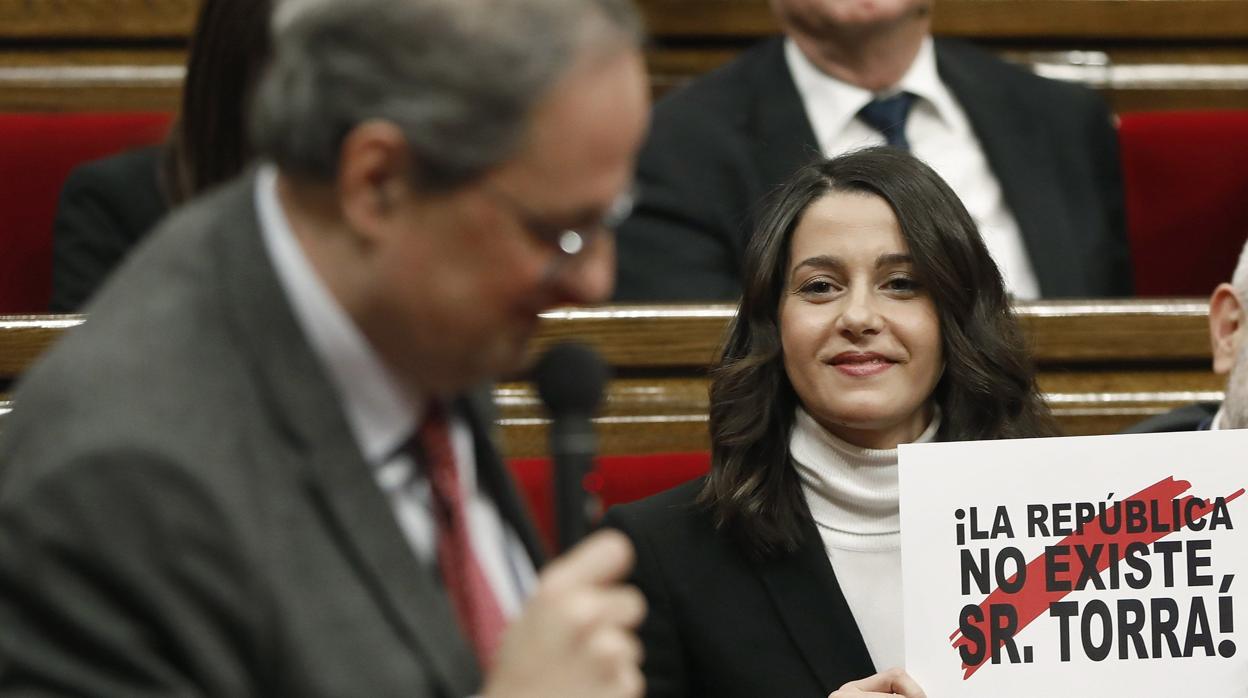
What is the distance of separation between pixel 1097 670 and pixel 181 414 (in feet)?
2.15

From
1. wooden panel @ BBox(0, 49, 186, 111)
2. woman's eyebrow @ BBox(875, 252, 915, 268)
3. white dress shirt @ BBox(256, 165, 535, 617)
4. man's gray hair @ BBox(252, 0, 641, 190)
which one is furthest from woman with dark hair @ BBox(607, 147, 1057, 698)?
wooden panel @ BBox(0, 49, 186, 111)

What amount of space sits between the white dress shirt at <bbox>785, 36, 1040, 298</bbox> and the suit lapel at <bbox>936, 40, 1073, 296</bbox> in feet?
0.04

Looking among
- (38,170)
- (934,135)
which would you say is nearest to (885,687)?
(934,135)

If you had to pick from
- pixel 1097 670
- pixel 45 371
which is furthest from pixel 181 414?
pixel 1097 670

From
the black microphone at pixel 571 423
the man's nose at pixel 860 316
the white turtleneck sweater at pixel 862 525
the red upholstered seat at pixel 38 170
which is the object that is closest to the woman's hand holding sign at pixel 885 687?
the white turtleneck sweater at pixel 862 525

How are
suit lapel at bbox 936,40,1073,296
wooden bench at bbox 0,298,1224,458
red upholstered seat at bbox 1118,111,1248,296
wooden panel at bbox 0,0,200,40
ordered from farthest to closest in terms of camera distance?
1. wooden panel at bbox 0,0,200,40
2. red upholstered seat at bbox 1118,111,1248,296
3. suit lapel at bbox 936,40,1073,296
4. wooden bench at bbox 0,298,1224,458

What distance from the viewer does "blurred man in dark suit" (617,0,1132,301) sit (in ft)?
5.06

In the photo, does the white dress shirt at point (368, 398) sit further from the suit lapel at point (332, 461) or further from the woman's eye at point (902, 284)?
the woman's eye at point (902, 284)

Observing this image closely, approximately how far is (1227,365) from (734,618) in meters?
0.41

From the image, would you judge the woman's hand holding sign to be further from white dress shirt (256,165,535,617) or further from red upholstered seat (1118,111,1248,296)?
red upholstered seat (1118,111,1248,296)

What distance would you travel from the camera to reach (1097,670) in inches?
38.9

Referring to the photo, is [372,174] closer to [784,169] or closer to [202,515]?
[202,515]

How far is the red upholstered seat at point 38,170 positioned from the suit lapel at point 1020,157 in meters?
0.81

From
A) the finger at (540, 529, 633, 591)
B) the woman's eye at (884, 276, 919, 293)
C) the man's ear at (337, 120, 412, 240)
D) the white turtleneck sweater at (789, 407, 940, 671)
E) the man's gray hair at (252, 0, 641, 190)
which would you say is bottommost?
the white turtleneck sweater at (789, 407, 940, 671)
